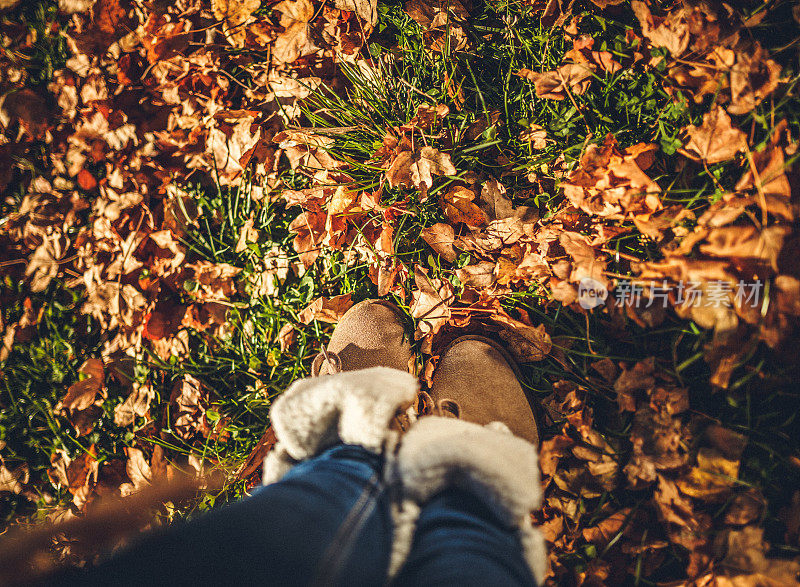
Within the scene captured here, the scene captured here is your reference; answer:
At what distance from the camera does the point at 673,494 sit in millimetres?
1076

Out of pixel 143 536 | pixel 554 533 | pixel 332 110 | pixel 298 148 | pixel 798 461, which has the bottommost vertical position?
pixel 554 533

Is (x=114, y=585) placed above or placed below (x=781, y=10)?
below

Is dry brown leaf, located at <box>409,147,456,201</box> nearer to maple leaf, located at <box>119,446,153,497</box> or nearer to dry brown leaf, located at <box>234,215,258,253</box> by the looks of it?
dry brown leaf, located at <box>234,215,258,253</box>

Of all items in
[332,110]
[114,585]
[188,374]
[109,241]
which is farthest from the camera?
[109,241]

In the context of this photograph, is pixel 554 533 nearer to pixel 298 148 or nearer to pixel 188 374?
pixel 188 374

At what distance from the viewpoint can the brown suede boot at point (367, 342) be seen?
4.58 ft

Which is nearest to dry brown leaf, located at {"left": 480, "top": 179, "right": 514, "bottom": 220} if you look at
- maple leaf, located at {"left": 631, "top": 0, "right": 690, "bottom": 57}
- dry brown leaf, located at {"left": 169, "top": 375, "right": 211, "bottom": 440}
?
maple leaf, located at {"left": 631, "top": 0, "right": 690, "bottom": 57}

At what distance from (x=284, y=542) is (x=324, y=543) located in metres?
0.07

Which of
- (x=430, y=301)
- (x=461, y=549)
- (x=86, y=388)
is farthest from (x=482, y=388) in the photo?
(x=86, y=388)

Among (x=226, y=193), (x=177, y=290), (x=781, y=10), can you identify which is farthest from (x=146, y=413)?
(x=781, y=10)

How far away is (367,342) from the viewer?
140 cm

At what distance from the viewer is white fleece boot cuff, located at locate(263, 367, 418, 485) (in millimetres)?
879

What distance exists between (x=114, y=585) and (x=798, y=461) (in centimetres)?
147
